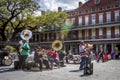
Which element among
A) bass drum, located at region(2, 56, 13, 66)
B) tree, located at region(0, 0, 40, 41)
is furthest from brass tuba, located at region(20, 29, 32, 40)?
tree, located at region(0, 0, 40, 41)

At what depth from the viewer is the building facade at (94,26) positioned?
4969 cm

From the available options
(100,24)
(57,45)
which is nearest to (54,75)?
(57,45)

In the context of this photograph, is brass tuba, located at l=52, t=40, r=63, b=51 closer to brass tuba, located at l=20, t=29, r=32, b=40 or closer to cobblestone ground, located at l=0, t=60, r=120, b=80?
brass tuba, located at l=20, t=29, r=32, b=40

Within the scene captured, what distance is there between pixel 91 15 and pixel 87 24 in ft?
6.75

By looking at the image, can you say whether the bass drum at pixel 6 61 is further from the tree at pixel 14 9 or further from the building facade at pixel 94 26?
the building facade at pixel 94 26

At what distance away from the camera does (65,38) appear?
59.4m

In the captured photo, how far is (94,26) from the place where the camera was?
52.8 metres

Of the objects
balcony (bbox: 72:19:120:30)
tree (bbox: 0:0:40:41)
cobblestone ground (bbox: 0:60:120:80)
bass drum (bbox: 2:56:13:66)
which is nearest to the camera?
cobblestone ground (bbox: 0:60:120:80)

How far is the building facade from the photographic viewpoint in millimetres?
49688

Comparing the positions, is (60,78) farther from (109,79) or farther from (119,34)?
(119,34)

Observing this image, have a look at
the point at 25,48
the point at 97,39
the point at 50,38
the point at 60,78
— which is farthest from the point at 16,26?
the point at 60,78

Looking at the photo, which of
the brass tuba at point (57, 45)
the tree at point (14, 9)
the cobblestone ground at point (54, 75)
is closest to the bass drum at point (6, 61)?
the brass tuba at point (57, 45)

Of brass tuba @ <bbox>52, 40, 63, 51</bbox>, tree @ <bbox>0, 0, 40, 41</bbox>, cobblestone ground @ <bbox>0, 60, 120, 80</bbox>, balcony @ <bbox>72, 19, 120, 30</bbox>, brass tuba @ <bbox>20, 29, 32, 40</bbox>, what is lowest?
cobblestone ground @ <bbox>0, 60, 120, 80</bbox>

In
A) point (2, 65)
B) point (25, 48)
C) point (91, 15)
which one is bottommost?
point (2, 65)
